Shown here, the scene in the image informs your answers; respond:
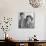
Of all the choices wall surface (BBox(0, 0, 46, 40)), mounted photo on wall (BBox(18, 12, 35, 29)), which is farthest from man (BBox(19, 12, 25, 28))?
wall surface (BBox(0, 0, 46, 40))

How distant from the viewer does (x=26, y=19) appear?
4844 millimetres

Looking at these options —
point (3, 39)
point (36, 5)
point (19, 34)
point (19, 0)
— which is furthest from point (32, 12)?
point (3, 39)

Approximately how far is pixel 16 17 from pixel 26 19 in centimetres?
38

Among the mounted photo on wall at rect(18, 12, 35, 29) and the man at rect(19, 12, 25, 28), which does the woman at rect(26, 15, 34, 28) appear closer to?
the mounted photo on wall at rect(18, 12, 35, 29)

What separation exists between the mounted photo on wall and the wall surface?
11 centimetres

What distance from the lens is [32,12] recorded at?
4.86 m

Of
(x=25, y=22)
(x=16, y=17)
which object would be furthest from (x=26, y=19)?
(x=16, y=17)

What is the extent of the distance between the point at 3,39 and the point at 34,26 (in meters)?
1.22

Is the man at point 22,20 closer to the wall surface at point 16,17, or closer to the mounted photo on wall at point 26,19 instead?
the mounted photo on wall at point 26,19

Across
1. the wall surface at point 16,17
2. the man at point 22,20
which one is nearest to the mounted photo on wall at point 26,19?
the man at point 22,20

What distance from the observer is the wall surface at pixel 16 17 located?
4746mm

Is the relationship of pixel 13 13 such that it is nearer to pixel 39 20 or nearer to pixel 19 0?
pixel 19 0

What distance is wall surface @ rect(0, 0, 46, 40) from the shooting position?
A: 15.6ft

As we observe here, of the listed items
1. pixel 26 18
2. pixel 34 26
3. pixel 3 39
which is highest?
pixel 26 18
